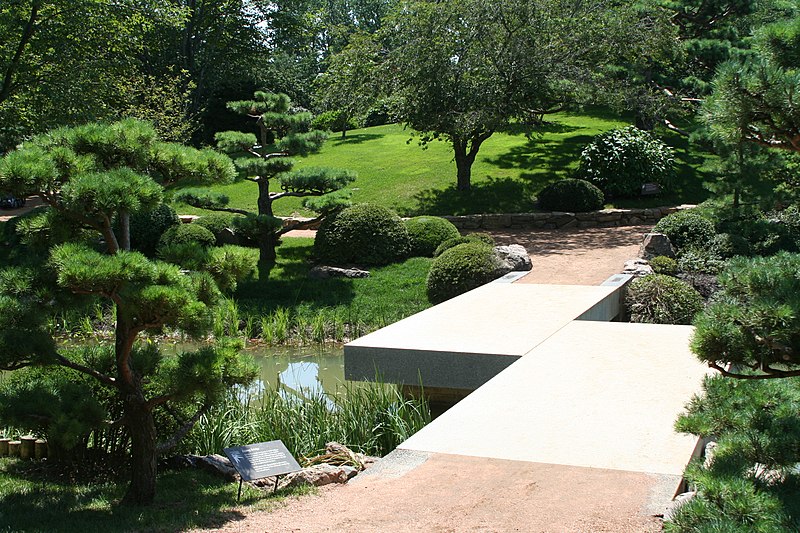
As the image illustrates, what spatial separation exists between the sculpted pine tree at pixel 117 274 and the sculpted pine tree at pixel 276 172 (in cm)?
929

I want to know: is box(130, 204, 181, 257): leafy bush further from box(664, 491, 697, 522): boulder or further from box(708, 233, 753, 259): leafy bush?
box(664, 491, 697, 522): boulder

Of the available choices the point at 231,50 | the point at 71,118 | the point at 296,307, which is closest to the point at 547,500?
the point at 296,307

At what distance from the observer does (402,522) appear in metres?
4.44

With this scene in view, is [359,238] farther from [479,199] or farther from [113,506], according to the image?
[113,506]

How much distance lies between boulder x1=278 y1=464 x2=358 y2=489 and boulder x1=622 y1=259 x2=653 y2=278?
8.68 metres

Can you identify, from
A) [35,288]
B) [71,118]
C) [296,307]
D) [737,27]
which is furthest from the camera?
[737,27]

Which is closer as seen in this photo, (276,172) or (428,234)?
(276,172)

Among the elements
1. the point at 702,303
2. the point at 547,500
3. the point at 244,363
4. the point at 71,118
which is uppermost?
the point at 71,118

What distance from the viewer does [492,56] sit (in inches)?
749

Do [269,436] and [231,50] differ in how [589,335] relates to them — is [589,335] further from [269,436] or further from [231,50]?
[231,50]

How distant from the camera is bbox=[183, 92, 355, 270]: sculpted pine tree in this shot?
15.3m

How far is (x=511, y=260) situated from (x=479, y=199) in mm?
6840

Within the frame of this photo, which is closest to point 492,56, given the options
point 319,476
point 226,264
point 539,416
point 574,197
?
point 574,197

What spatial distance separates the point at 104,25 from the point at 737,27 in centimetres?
1744
